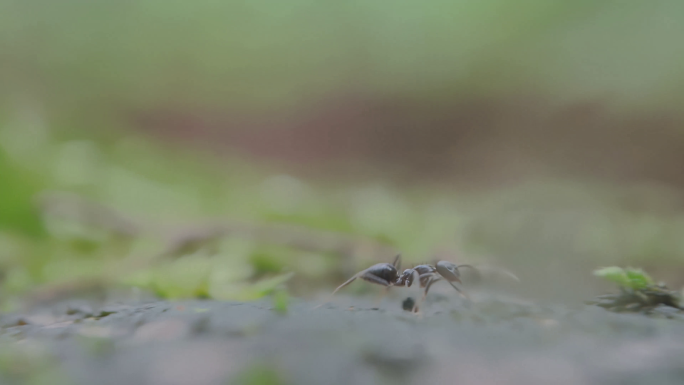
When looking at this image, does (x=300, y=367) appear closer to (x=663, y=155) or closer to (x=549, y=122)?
(x=549, y=122)

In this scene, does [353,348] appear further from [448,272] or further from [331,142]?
[331,142]

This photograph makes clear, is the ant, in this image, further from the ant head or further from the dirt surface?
the dirt surface

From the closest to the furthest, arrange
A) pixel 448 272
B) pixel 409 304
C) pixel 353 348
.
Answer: pixel 353 348 → pixel 409 304 → pixel 448 272

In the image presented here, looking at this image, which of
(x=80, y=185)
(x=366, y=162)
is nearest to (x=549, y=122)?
(x=366, y=162)

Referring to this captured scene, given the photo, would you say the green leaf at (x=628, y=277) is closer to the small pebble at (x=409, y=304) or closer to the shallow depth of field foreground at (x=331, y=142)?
the shallow depth of field foreground at (x=331, y=142)

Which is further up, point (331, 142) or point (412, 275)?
point (331, 142)

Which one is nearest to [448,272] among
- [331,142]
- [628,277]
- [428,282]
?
[428,282]

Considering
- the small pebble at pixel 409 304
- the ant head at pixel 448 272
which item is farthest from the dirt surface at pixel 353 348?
the ant head at pixel 448 272
